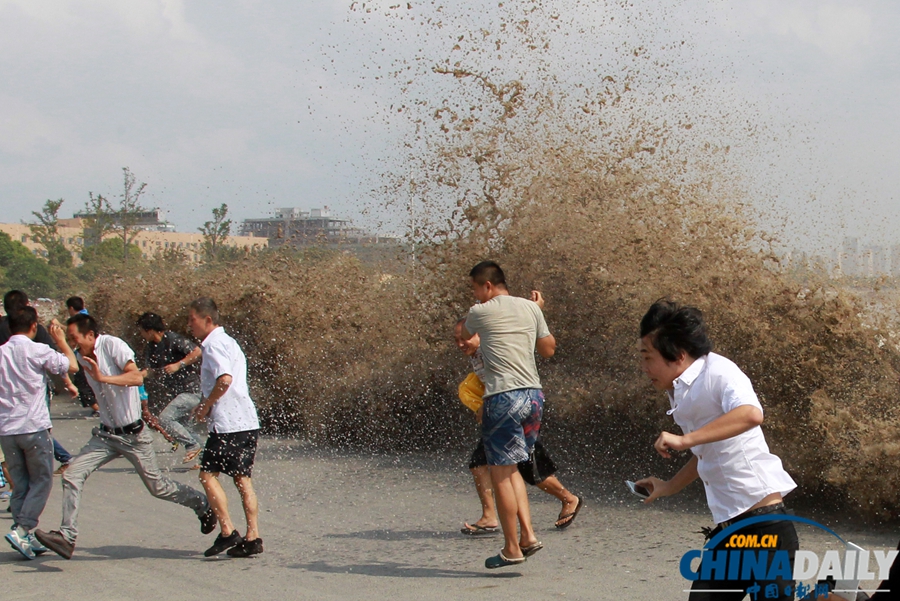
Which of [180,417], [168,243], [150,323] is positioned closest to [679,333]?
[180,417]

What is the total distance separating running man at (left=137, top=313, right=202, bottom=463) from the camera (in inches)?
375

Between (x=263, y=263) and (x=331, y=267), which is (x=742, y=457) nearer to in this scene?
(x=331, y=267)

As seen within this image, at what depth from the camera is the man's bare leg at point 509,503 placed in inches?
202

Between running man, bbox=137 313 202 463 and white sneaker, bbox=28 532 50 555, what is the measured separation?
137 inches

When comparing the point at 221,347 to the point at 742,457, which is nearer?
the point at 742,457

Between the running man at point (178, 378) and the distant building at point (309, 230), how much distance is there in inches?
124

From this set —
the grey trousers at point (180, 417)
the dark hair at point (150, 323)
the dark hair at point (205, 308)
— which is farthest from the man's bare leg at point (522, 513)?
the dark hair at point (150, 323)

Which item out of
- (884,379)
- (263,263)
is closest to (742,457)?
(884,379)

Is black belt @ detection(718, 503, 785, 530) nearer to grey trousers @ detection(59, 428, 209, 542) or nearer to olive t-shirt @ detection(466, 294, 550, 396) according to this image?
olive t-shirt @ detection(466, 294, 550, 396)

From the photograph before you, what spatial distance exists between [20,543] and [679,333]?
4901 mm

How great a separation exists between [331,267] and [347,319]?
136 cm

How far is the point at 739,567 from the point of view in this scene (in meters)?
2.93

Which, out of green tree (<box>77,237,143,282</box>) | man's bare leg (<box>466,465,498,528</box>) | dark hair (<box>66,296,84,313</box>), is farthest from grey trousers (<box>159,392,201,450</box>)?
green tree (<box>77,237,143,282</box>)

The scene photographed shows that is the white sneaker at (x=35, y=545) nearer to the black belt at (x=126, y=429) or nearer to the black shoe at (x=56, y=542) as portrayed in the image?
the black shoe at (x=56, y=542)
